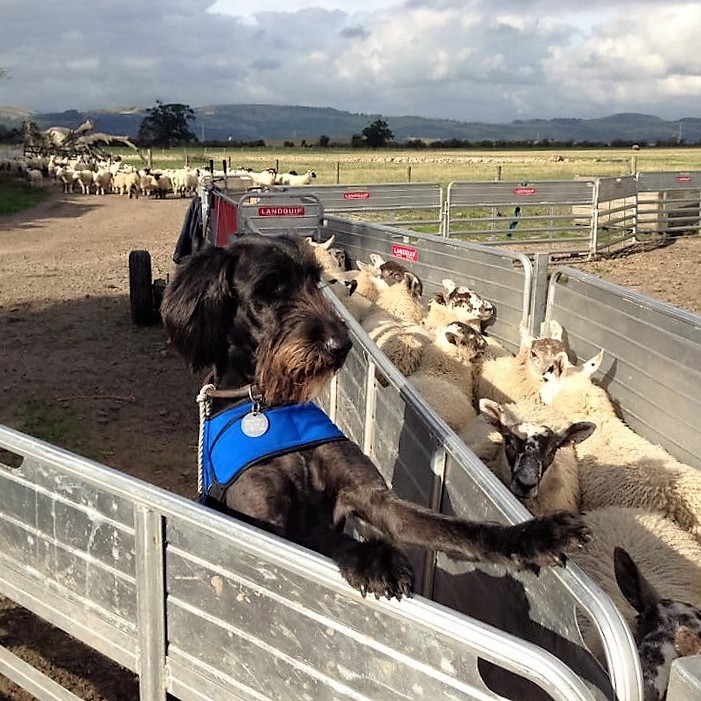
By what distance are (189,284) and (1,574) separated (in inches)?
51.4

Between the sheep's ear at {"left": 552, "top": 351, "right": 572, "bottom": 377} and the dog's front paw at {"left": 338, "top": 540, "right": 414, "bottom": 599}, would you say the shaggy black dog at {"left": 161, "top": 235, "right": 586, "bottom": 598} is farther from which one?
the sheep's ear at {"left": 552, "top": 351, "right": 572, "bottom": 377}

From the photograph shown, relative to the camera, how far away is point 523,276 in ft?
20.7

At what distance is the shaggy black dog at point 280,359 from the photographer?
2490mm

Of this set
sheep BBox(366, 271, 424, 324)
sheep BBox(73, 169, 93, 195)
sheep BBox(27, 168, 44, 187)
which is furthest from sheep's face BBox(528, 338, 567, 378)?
sheep BBox(27, 168, 44, 187)

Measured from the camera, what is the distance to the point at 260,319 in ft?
8.66

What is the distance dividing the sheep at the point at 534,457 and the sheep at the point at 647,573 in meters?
0.27

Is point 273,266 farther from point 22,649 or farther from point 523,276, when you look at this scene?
point 523,276

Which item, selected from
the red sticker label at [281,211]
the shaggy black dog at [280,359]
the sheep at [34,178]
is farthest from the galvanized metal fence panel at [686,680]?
the sheep at [34,178]

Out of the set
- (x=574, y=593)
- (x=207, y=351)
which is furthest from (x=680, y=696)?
(x=207, y=351)

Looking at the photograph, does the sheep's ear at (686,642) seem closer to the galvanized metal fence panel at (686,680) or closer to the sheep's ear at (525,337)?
the galvanized metal fence panel at (686,680)

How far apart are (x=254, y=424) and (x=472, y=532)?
2.91 ft

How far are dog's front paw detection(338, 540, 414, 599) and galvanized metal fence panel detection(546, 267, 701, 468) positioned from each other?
2.91m

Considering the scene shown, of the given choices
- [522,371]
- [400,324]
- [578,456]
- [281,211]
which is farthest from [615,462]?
[281,211]

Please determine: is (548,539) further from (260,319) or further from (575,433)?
(575,433)
